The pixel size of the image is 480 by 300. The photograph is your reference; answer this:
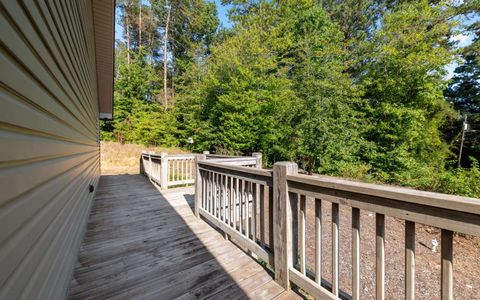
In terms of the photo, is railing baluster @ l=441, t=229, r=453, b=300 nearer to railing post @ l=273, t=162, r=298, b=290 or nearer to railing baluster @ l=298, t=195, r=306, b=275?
railing baluster @ l=298, t=195, r=306, b=275

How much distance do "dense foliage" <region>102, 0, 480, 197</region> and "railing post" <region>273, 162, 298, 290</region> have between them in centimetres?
501

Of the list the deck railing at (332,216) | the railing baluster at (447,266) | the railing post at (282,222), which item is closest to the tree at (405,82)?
the deck railing at (332,216)

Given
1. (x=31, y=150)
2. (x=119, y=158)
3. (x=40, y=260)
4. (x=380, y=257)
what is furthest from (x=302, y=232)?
(x=119, y=158)

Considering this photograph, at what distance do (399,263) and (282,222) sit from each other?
7.14ft

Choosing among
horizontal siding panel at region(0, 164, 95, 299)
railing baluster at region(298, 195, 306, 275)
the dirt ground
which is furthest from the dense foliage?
horizontal siding panel at region(0, 164, 95, 299)

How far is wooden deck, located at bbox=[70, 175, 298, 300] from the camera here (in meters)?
1.77

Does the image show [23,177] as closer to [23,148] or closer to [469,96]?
[23,148]

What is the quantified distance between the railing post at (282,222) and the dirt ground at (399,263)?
1.12 metres

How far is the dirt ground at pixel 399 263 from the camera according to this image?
238 centimetres

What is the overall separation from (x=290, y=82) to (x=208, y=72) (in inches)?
228

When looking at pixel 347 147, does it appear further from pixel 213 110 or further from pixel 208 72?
pixel 208 72

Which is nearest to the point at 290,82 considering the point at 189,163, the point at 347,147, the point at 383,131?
the point at 347,147

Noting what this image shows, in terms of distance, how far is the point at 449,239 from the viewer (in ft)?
3.19

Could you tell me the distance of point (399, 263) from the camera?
283cm
